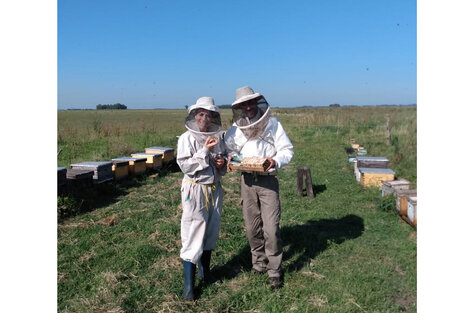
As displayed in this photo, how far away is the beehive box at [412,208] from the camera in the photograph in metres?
4.98

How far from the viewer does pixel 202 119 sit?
126 inches

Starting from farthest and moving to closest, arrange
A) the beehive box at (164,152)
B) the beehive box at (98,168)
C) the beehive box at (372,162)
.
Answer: the beehive box at (164,152)
the beehive box at (372,162)
the beehive box at (98,168)

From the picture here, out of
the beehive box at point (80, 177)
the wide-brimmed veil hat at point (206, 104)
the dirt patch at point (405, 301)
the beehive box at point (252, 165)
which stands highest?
the wide-brimmed veil hat at point (206, 104)

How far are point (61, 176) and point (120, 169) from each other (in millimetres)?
2093

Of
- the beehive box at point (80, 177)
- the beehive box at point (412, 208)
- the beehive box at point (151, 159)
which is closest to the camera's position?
the beehive box at point (412, 208)

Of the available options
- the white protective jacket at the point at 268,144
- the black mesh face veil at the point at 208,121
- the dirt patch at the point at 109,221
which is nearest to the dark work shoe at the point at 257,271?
the white protective jacket at the point at 268,144

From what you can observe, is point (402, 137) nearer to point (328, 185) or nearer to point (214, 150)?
point (328, 185)

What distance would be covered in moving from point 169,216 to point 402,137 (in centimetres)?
1296

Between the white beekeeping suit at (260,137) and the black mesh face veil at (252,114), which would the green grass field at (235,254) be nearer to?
the white beekeeping suit at (260,137)

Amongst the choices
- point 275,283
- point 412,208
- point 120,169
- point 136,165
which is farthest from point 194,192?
point 136,165

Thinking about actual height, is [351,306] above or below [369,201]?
below

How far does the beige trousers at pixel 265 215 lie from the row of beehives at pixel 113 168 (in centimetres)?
399

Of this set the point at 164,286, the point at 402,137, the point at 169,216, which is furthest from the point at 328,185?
the point at 402,137

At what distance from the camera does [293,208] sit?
21.0 feet
